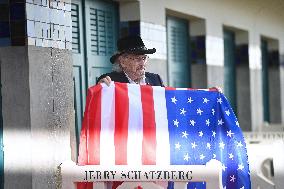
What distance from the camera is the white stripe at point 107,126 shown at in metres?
3.71

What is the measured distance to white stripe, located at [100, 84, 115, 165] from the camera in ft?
12.2

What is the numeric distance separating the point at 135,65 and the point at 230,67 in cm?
643

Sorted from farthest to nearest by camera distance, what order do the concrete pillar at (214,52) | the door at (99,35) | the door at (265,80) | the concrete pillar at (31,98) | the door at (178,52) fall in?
1. the door at (265,80)
2. the concrete pillar at (214,52)
3. the door at (178,52)
4. the door at (99,35)
5. the concrete pillar at (31,98)

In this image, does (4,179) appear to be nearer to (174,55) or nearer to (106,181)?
A: (106,181)

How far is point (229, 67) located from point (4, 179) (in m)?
6.73

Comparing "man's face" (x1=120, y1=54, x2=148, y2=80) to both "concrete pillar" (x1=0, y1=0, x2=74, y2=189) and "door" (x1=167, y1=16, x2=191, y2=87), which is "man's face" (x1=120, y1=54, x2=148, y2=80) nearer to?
"concrete pillar" (x1=0, y1=0, x2=74, y2=189)

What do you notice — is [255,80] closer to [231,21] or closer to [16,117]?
[231,21]

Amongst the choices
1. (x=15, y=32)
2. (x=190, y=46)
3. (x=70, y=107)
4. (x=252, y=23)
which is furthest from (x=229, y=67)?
(x=15, y=32)

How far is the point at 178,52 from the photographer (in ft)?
27.2

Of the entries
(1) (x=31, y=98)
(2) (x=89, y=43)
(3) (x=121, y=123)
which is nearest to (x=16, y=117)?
(1) (x=31, y=98)

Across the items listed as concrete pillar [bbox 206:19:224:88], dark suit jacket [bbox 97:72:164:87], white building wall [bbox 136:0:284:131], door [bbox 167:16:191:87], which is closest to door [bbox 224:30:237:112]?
white building wall [bbox 136:0:284:131]

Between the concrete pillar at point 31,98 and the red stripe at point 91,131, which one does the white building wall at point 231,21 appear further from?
the red stripe at point 91,131

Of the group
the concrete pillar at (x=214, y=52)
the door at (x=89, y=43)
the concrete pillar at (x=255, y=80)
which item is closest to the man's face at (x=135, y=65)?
the door at (x=89, y=43)

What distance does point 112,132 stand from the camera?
3766 mm
